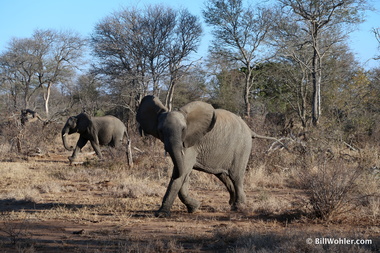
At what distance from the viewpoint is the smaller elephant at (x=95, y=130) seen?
15.6m

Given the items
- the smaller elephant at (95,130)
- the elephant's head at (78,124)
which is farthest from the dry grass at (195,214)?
the elephant's head at (78,124)

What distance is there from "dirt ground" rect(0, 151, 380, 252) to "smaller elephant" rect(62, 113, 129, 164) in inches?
241

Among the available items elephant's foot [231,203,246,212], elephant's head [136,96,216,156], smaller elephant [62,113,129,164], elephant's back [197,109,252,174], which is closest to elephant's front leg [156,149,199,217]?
elephant's head [136,96,216,156]

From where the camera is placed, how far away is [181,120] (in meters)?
5.82

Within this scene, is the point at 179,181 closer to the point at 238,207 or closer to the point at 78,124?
the point at 238,207

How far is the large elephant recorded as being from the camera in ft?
18.9

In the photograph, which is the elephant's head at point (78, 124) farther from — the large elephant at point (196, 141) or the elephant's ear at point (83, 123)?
the large elephant at point (196, 141)

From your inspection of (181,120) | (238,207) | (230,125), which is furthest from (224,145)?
(181,120)

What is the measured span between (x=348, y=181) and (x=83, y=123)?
11671 millimetres

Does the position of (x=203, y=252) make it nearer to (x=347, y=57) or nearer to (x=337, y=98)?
(x=337, y=98)

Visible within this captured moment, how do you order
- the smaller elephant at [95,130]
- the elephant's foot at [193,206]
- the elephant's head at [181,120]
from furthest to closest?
the smaller elephant at [95,130] → the elephant's foot at [193,206] → the elephant's head at [181,120]

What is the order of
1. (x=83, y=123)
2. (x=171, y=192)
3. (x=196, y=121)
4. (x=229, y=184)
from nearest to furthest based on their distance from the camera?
1. (x=171, y=192)
2. (x=196, y=121)
3. (x=229, y=184)
4. (x=83, y=123)

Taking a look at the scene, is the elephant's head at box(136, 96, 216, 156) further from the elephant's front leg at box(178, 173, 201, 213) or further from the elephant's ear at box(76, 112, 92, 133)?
the elephant's ear at box(76, 112, 92, 133)

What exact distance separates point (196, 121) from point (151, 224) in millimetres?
1594
